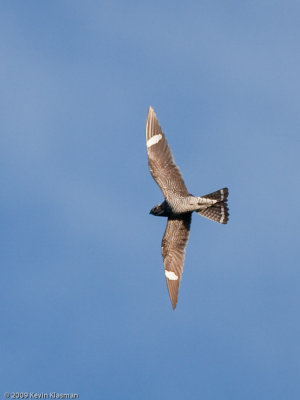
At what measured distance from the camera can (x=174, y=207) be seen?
20.7 meters

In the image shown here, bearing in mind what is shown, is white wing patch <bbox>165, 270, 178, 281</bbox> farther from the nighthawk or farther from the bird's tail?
the bird's tail

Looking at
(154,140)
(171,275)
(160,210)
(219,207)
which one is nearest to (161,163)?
(154,140)

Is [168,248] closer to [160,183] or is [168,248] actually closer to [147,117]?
[160,183]

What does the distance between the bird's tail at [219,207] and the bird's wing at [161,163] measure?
0.88m

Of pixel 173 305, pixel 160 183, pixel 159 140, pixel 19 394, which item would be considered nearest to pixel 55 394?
pixel 19 394

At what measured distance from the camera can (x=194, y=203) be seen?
806 inches

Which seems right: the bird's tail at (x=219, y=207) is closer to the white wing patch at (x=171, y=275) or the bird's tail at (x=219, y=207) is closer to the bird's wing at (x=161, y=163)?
the bird's wing at (x=161, y=163)

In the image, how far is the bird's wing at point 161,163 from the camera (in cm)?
2122

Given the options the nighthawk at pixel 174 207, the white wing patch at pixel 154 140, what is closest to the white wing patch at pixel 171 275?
the nighthawk at pixel 174 207

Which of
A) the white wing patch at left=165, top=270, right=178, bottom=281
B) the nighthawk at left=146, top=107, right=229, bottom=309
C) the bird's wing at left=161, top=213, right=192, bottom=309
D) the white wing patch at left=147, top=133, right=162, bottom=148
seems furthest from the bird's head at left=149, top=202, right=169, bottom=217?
the white wing patch at left=147, top=133, right=162, bottom=148

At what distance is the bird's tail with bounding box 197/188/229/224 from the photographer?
67.7ft

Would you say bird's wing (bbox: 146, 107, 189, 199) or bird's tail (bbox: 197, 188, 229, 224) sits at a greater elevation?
bird's wing (bbox: 146, 107, 189, 199)

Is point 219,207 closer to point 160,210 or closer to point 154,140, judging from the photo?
point 160,210

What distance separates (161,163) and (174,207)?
A: 1672mm
